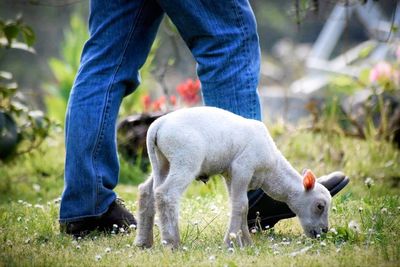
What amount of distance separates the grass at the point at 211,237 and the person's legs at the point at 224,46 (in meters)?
0.53

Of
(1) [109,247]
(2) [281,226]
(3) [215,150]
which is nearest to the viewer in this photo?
(3) [215,150]

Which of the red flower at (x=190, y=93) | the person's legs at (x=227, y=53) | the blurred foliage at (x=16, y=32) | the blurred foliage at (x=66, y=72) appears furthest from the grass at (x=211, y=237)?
the blurred foliage at (x=66, y=72)

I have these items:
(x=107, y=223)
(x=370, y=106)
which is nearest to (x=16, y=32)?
(x=107, y=223)

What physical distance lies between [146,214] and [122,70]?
0.66 m

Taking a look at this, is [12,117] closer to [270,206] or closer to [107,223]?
[107,223]

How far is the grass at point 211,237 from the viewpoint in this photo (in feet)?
8.13

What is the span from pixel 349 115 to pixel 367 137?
0.68 ft

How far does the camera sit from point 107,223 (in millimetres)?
3100

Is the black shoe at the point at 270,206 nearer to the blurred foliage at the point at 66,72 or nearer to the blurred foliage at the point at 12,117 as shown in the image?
the blurred foliage at the point at 12,117

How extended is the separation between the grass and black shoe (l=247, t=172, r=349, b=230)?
64 millimetres

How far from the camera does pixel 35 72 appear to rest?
50.4ft

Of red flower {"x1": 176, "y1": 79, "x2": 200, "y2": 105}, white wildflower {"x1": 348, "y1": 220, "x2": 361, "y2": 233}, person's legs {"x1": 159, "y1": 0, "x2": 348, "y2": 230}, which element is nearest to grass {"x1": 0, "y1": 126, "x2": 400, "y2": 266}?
white wildflower {"x1": 348, "y1": 220, "x2": 361, "y2": 233}

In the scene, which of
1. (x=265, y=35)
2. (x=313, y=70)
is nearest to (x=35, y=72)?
(x=265, y=35)

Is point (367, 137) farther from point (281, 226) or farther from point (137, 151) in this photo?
point (281, 226)
